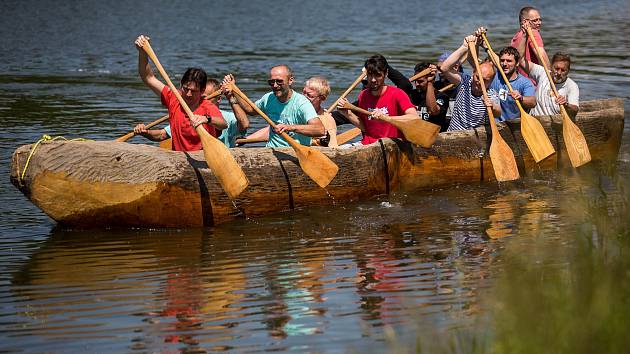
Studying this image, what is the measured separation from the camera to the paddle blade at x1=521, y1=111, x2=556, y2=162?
11.9 metres


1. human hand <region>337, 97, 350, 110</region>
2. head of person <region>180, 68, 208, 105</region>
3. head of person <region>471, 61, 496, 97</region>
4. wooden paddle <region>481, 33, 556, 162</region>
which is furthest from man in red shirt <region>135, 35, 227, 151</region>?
wooden paddle <region>481, 33, 556, 162</region>

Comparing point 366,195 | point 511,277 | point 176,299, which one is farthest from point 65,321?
point 366,195

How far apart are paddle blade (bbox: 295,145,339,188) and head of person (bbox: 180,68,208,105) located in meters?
0.98

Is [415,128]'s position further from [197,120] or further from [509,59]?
[197,120]

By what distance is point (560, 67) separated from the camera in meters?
12.9

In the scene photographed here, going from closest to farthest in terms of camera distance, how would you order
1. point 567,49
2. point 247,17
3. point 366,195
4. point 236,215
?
point 236,215 → point 366,195 → point 567,49 → point 247,17

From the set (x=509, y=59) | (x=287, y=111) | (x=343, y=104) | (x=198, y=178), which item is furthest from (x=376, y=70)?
(x=198, y=178)

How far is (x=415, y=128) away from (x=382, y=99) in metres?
0.46

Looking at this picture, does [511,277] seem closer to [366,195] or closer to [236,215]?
[236,215]

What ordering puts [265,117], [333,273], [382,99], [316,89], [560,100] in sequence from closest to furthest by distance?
[333,273] → [265,117] → [382,99] → [316,89] → [560,100]

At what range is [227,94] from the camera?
1057cm

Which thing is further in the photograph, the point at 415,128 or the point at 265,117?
the point at 415,128

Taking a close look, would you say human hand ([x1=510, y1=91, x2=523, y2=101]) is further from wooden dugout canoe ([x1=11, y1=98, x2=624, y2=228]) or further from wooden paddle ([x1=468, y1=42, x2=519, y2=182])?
wooden dugout canoe ([x1=11, y1=98, x2=624, y2=228])

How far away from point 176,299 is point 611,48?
712 inches
